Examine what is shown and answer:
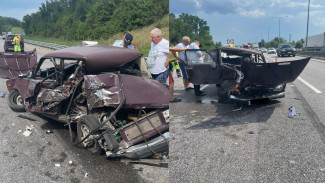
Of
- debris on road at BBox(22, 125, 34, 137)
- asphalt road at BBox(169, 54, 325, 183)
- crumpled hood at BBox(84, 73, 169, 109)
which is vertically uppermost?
crumpled hood at BBox(84, 73, 169, 109)

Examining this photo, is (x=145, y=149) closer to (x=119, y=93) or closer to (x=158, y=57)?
(x=119, y=93)

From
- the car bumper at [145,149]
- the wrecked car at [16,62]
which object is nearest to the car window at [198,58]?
the car bumper at [145,149]

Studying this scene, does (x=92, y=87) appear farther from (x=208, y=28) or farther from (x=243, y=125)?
(x=243, y=125)

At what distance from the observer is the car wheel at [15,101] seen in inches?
261

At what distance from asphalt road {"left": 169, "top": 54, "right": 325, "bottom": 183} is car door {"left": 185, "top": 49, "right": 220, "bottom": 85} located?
59 centimetres

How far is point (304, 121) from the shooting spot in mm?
5516

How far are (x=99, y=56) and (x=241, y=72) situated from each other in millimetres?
3089

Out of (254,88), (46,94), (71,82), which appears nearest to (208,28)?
(71,82)

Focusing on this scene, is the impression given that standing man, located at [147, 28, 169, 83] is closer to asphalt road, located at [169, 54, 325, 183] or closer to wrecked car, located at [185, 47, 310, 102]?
asphalt road, located at [169, 54, 325, 183]

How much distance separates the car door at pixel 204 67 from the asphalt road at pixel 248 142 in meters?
0.59

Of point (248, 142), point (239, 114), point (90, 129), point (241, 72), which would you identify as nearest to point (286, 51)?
point (241, 72)

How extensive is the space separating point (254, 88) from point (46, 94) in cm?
423

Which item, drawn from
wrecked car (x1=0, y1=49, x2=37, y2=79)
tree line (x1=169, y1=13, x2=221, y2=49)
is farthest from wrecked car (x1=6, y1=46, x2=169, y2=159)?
wrecked car (x1=0, y1=49, x2=37, y2=79)

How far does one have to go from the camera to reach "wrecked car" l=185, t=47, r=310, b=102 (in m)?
5.89
